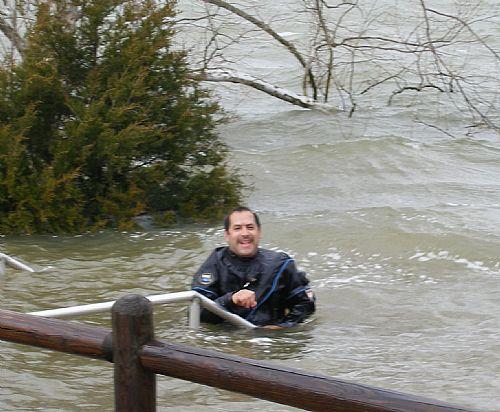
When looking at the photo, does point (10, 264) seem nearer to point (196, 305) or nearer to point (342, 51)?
point (196, 305)

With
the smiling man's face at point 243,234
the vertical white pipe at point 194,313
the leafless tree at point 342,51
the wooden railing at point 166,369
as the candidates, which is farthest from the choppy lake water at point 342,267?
the wooden railing at point 166,369

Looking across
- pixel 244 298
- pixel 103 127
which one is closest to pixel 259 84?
pixel 103 127

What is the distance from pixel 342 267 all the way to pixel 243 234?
251 cm

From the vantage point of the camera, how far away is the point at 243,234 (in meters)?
7.30

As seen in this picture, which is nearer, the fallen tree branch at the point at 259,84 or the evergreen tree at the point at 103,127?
the evergreen tree at the point at 103,127

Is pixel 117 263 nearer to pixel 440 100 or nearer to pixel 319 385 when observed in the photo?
pixel 319 385

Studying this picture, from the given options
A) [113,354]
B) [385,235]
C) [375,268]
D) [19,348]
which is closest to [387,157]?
[385,235]

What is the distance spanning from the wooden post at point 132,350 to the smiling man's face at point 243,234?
3340 millimetres

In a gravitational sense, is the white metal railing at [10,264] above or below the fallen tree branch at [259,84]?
below

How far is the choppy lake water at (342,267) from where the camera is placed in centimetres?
615

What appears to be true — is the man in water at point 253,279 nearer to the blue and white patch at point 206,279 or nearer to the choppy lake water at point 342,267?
the blue and white patch at point 206,279

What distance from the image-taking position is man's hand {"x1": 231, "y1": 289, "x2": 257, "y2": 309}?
710cm

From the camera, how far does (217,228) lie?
11016 mm

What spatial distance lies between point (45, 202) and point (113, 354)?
6.60 meters
